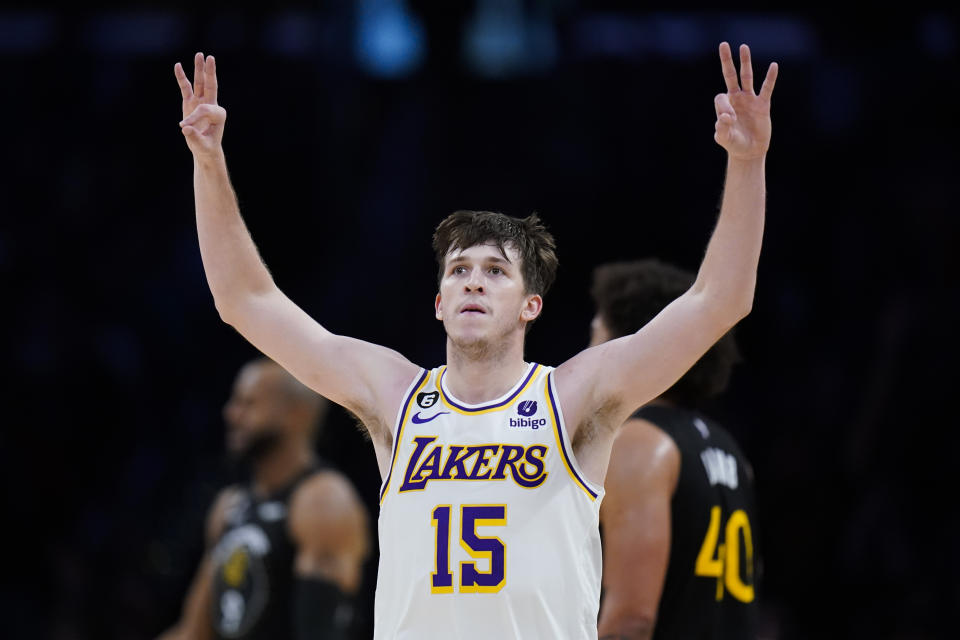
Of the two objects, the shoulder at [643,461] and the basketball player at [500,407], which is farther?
the shoulder at [643,461]

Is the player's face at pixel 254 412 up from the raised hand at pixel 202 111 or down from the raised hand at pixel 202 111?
down

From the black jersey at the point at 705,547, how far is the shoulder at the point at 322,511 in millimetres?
2741

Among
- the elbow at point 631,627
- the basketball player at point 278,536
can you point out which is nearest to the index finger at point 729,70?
the elbow at point 631,627

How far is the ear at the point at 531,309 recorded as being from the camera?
434 centimetres

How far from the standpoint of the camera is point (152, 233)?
581 inches

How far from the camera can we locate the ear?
14.2 feet

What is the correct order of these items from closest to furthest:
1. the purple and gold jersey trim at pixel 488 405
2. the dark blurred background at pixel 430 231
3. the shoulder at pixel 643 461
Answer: the purple and gold jersey trim at pixel 488 405, the shoulder at pixel 643 461, the dark blurred background at pixel 430 231

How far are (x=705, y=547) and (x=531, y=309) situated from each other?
4.22ft

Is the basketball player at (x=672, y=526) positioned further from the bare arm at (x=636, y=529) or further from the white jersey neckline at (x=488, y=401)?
the white jersey neckline at (x=488, y=401)

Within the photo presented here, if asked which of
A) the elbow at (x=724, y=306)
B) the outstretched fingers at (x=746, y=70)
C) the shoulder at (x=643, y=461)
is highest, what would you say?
the outstretched fingers at (x=746, y=70)

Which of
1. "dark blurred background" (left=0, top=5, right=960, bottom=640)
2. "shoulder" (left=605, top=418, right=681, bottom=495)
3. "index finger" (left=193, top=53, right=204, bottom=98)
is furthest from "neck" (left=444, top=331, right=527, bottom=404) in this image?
"dark blurred background" (left=0, top=5, right=960, bottom=640)

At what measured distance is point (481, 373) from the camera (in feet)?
13.9

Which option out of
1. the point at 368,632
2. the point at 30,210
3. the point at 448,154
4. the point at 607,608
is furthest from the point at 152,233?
the point at 607,608

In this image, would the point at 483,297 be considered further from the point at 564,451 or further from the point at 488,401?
the point at 564,451
